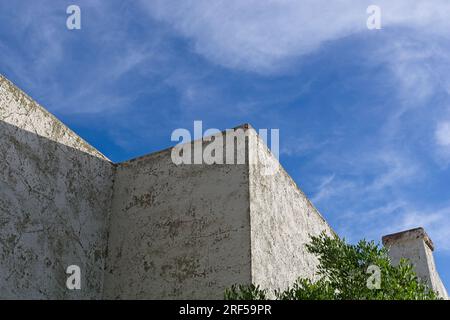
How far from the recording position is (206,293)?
254 inches

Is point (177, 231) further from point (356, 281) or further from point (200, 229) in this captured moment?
point (356, 281)

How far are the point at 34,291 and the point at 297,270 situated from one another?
3476mm

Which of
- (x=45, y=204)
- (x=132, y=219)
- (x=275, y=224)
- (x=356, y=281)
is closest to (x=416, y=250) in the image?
(x=275, y=224)

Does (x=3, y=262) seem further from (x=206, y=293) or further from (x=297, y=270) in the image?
(x=297, y=270)

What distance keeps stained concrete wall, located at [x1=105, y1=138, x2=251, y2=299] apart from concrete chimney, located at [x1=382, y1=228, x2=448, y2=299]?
568 cm

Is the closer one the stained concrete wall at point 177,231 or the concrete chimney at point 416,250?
the stained concrete wall at point 177,231

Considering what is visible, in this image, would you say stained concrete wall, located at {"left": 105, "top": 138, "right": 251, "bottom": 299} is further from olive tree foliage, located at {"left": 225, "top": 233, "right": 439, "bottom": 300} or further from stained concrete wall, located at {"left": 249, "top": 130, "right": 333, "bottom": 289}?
olive tree foliage, located at {"left": 225, "top": 233, "right": 439, "bottom": 300}

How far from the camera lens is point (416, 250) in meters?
11.3

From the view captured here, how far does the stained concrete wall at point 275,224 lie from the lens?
6672mm

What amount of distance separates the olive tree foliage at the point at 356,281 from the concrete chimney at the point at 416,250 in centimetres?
550

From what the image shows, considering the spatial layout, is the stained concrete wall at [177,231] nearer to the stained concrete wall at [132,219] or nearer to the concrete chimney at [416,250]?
the stained concrete wall at [132,219]

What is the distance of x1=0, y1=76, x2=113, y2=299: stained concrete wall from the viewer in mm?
6254

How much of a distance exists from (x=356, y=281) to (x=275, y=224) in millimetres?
1649

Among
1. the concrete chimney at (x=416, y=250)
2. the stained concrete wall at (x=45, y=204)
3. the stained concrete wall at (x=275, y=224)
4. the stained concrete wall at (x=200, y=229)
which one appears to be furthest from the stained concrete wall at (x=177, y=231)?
the concrete chimney at (x=416, y=250)
